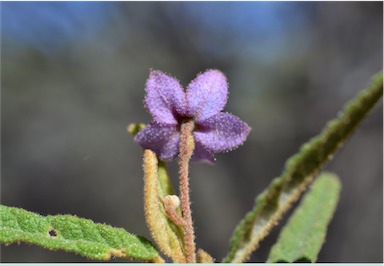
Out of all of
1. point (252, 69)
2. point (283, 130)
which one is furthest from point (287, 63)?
point (283, 130)

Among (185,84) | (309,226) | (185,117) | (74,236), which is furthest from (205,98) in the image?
(185,84)

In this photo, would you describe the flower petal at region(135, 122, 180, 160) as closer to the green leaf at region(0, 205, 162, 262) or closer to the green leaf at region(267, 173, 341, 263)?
the green leaf at region(0, 205, 162, 262)

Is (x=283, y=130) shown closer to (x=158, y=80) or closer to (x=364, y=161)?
(x=364, y=161)

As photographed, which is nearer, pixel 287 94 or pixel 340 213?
pixel 340 213

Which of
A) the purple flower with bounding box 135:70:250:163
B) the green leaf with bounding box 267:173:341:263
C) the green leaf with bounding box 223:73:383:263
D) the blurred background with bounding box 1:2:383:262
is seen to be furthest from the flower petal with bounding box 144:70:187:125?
the blurred background with bounding box 1:2:383:262

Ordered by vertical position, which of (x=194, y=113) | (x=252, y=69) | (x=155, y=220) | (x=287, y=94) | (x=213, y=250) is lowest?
(x=155, y=220)

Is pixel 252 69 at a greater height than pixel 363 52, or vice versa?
pixel 252 69

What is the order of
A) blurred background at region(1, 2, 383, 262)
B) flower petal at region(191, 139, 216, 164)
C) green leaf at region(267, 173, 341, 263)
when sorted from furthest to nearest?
blurred background at region(1, 2, 383, 262) < green leaf at region(267, 173, 341, 263) < flower petal at region(191, 139, 216, 164)
